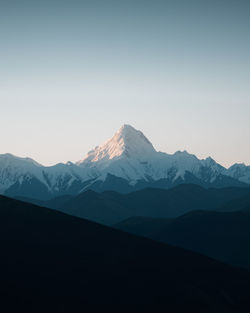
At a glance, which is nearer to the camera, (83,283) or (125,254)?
(83,283)

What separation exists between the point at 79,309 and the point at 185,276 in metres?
32.3

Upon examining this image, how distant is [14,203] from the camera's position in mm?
148875

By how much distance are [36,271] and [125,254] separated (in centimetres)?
2708

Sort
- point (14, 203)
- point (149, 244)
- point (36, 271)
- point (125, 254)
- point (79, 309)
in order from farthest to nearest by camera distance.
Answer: point (14, 203) < point (149, 244) < point (125, 254) < point (36, 271) < point (79, 309)

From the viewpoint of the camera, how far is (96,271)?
11312cm

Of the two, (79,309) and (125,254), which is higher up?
(125,254)

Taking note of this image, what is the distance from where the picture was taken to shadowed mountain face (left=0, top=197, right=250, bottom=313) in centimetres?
9956

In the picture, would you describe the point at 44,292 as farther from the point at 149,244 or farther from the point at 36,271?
the point at 149,244

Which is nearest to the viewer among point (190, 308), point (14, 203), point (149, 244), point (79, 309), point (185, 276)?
point (79, 309)

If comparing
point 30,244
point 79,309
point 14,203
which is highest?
point 14,203

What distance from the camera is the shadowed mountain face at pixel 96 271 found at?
9956cm

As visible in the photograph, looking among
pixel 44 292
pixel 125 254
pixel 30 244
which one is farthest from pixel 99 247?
pixel 44 292

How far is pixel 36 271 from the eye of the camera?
353 feet

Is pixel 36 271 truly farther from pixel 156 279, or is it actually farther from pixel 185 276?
pixel 185 276
